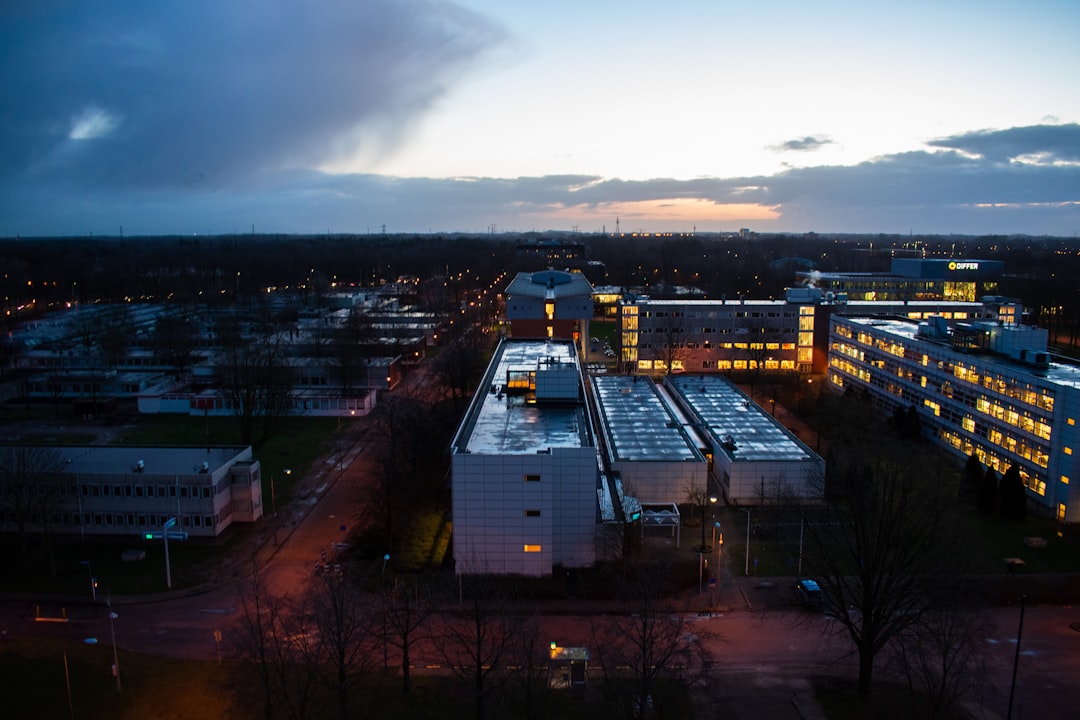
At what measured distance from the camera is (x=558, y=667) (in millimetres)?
18000

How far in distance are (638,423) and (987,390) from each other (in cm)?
1638

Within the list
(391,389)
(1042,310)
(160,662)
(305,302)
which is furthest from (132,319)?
(1042,310)

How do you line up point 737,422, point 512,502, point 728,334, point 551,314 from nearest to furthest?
point 512,502 → point 737,422 → point 728,334 → point 551,314

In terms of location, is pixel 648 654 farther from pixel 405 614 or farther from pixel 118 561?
pixel 118 561

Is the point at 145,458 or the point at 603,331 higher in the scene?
the point at 603,331

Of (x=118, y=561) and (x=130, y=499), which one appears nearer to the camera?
(x=118, y=561)

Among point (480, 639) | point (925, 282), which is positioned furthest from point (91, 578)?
point (925, 282)

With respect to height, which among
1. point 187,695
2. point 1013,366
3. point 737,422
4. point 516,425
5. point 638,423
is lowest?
point 187,695

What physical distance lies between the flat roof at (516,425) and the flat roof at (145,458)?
10014 mm

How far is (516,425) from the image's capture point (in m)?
27.5

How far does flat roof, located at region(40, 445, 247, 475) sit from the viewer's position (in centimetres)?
2762

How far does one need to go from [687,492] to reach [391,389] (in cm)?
2805

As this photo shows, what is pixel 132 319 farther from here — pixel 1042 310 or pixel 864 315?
pixel 1042 310

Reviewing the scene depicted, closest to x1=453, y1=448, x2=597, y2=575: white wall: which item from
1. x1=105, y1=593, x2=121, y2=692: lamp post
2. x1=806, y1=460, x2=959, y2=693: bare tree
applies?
x1=806, y1=460, x2=959, y2=693: bare tree
